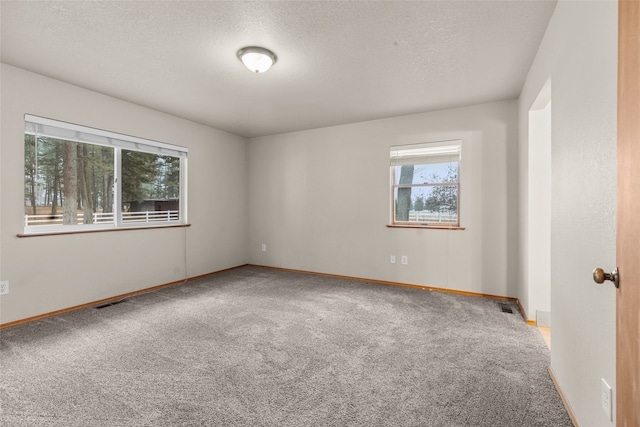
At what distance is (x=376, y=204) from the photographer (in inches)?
186

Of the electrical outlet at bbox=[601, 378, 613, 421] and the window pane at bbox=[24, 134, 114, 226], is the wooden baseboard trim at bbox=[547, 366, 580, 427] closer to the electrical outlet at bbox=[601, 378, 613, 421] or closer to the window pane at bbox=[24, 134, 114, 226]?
the electrical outlet at bbox=[601, 378, 613, 421]

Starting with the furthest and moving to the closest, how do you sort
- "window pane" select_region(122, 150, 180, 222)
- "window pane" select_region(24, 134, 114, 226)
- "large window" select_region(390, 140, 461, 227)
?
"large window" select_region(390, 140, 461, 227), "window pane" select_region(122, 150, 180, 222), "window pane" select_region(24, 134, 114, 226)

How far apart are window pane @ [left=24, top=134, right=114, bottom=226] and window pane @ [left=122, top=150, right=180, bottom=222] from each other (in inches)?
8.3

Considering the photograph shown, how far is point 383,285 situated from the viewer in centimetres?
454

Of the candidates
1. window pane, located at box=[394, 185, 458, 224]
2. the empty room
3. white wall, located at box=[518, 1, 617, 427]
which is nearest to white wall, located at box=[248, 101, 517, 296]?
the empty room

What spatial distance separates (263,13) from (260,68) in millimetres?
619

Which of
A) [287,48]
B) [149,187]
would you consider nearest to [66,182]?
[149,187]

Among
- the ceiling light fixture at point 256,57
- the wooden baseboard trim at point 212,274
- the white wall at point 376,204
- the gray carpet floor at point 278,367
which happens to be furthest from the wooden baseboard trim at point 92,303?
the ceiling light fixture at point 256,57

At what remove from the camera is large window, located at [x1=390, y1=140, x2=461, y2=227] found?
421 centimetres

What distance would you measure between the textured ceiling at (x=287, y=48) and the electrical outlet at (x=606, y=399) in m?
2.23

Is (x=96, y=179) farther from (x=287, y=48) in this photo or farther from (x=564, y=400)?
(x=564, y=400)

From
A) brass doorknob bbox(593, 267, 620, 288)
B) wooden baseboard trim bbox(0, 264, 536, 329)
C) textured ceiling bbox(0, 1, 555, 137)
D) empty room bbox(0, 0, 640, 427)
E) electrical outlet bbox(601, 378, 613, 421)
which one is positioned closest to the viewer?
brass doorknob bbox(593, 267, 620, 288)

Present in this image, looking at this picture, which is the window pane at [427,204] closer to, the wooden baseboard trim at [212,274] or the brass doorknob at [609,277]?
the wooden baseboard trim at [212,274]

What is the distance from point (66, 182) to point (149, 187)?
39.2 inches
